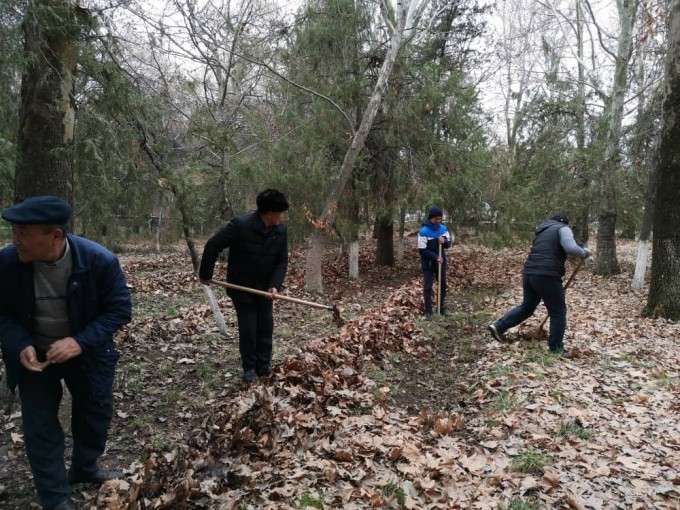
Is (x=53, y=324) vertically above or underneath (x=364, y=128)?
underneath

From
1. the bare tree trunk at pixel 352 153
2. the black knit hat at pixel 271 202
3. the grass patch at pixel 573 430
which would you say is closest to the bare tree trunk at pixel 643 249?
the bare tree trunk at pixel 352 153

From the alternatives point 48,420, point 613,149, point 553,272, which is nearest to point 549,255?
point 553,272

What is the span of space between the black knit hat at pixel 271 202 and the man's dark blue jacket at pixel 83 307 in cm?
194

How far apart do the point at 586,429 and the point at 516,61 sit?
967 inches

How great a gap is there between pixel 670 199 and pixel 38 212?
31.2 ft

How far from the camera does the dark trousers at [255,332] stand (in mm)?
5137

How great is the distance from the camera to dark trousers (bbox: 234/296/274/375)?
16.9 feet

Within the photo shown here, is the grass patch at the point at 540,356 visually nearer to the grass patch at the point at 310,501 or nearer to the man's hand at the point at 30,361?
the grass patch at the point at 310,501

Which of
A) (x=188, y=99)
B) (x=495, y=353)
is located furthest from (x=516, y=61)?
(x=495, y=353)

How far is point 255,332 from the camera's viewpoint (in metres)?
5.23

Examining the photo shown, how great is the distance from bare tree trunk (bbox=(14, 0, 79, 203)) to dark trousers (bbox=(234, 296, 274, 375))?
217 cm

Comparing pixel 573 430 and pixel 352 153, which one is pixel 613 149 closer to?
pixel 352 153

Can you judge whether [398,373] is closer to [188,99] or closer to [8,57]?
→ [8,57]

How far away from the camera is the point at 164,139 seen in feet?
23.3
